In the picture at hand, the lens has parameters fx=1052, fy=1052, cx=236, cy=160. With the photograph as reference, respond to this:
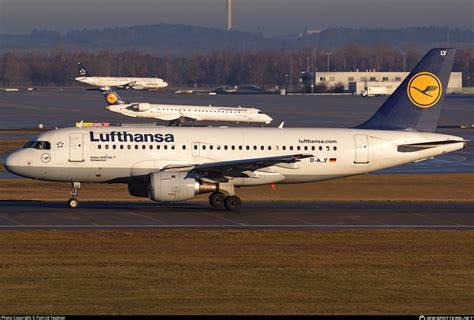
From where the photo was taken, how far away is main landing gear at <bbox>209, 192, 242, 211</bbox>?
43031 millimetres

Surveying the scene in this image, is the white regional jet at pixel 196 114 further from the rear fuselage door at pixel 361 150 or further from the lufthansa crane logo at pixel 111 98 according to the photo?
the rear fuselage door at pixel 361 150

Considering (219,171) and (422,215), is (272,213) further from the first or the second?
(422,215)

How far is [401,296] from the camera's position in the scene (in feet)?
86.3

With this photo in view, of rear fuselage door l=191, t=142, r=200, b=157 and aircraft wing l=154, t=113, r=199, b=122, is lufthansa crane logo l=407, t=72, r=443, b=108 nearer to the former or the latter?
rear fuselage door l=191, t=142, r=200, b=157

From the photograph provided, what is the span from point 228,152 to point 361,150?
19.1 ft

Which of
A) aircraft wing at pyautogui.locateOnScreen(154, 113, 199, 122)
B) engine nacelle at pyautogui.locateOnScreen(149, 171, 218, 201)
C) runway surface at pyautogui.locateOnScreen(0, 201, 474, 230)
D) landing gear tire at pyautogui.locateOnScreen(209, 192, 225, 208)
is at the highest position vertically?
engine nacelle at pyautogui.locateOnScreen(149, 171, 218, 201)

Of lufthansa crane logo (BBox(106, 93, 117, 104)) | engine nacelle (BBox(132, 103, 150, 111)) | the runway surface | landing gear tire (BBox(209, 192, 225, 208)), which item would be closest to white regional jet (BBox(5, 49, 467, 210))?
landing gear tire (BBox(209, 192, 225, 208))

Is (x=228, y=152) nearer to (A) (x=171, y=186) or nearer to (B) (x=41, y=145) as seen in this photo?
(A) (x=171, y=186)

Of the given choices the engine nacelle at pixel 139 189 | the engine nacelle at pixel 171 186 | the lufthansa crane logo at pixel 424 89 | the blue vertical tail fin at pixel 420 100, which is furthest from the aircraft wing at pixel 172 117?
the engine nacelle at pixel 171 186

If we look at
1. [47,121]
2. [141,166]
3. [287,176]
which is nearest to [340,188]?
[287,176]

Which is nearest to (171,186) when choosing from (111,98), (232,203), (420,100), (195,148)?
(195,148)

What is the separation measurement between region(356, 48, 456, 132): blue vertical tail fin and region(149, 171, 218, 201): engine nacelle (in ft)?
31.6

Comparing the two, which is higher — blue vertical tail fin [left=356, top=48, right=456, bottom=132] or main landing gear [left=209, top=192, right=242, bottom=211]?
blue vertical tail fin [left=356, top=48, right=456, bottom=132]

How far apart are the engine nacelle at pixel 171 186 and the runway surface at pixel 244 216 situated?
0.83 m
